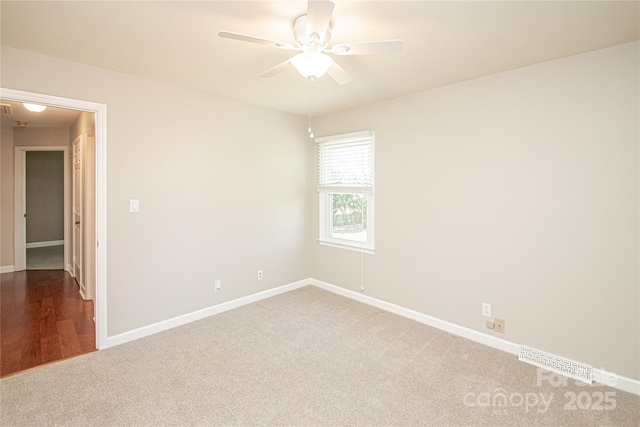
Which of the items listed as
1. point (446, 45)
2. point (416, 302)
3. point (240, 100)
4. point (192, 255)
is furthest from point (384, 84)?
point (192, 255)

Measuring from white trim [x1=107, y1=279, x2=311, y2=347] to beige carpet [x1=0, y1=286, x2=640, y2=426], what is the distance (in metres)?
0.11

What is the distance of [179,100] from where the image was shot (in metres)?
3.26

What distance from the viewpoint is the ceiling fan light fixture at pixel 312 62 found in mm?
1932

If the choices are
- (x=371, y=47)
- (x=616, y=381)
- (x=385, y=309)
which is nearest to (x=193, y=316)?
(x=385, y=309)

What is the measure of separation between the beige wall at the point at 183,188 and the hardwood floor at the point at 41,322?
536mm

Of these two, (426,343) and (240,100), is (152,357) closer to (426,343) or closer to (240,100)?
(426,343)

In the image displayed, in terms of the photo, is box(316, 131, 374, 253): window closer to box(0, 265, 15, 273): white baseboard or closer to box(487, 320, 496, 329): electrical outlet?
box(487, 320, 496, 329): electrical outlet

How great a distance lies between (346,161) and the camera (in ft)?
13.8

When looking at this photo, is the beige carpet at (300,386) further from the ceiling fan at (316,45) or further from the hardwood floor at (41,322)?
the ceiling fan at (316,45)

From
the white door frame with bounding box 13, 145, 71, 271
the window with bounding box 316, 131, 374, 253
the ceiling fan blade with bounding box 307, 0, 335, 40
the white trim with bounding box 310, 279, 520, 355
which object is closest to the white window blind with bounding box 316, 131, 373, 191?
the window with bounding box 316, 131, 374, 253

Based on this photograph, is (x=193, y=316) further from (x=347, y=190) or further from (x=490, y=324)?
(x=490, y=324)

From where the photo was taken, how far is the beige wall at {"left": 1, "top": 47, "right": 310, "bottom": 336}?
2859 mm

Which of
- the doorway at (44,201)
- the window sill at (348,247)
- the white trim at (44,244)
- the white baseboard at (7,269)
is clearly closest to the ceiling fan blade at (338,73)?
the window sill at (348,247)

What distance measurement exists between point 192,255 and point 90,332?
1233 millimetres
